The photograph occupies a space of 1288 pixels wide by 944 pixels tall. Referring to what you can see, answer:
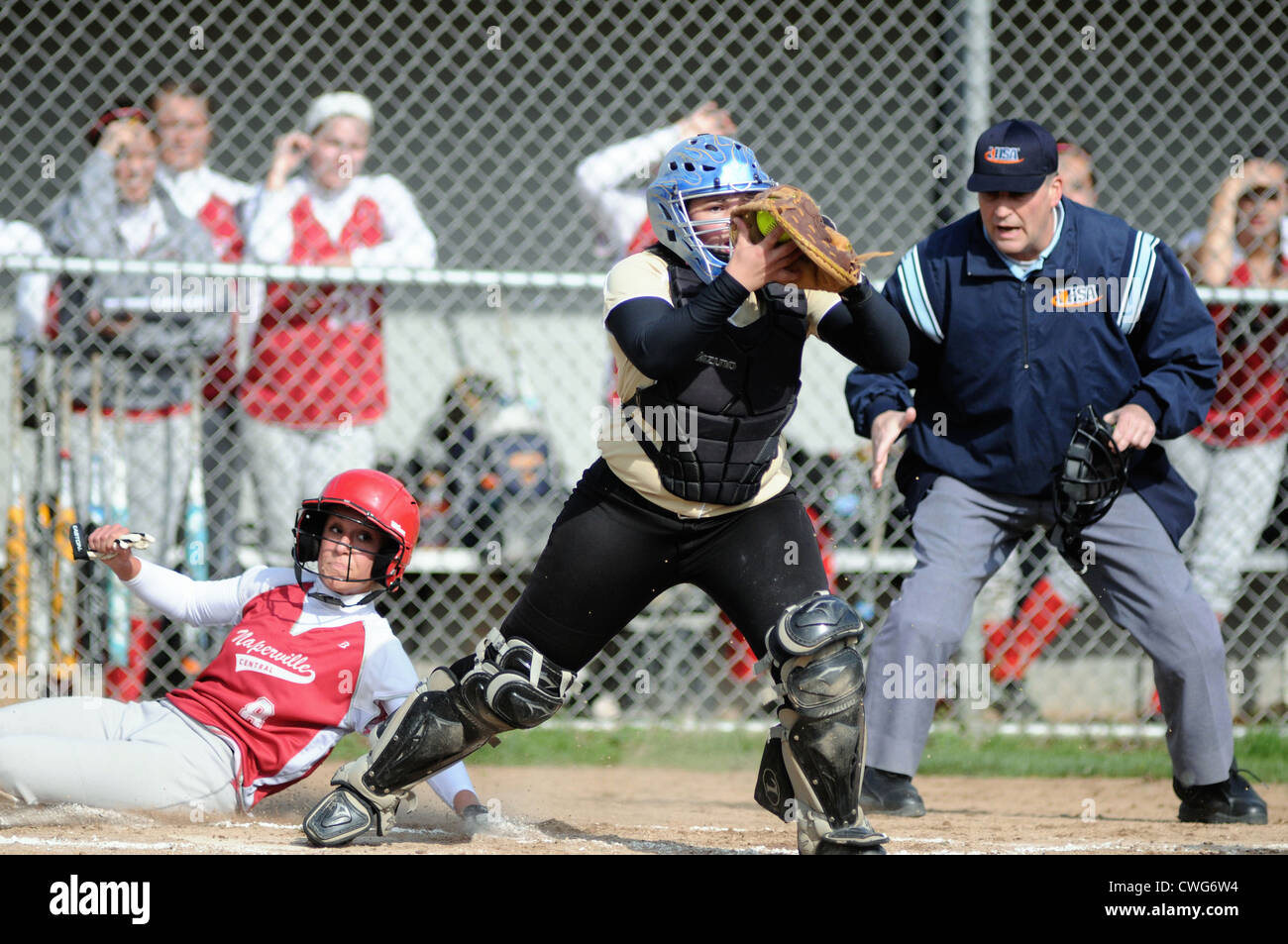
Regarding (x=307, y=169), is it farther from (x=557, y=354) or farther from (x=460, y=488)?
(x=557, y=354)

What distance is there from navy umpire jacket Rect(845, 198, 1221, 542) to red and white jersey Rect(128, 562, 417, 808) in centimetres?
156

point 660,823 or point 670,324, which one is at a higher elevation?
point 670,324

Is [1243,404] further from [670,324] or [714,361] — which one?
[670,324]

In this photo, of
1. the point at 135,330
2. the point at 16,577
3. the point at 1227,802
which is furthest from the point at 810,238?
the point at 16,577

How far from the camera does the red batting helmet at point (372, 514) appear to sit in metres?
3.83

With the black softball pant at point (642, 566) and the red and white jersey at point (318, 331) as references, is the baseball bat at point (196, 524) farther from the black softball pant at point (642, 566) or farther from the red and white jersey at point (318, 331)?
the black softball pant at point (642, 566)

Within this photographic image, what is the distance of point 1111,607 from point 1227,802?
2.13 ft

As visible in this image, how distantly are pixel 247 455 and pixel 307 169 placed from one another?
3.90ft

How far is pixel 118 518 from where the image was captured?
554 centimetres

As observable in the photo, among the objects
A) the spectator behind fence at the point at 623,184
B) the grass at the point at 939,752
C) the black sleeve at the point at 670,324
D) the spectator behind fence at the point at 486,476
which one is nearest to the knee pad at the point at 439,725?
the black sleeve at the point at 670,324

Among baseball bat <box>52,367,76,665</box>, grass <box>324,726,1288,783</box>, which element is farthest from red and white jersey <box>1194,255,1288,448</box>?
baseball bat <box>52,367,76,665</box>

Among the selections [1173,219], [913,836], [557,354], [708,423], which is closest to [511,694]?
[708,423]

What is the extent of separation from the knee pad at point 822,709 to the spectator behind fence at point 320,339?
2903 mm

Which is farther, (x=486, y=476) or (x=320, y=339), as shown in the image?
(x=486, y=476)
